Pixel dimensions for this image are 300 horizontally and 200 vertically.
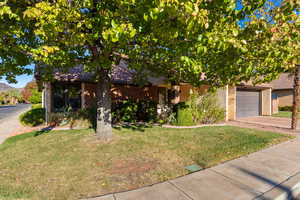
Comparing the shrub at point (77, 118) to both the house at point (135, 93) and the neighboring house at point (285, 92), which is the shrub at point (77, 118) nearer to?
the house at point (135, 93)

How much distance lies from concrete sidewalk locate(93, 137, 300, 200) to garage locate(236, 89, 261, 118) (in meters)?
9.52

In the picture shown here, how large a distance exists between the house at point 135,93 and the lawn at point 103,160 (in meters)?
3.99

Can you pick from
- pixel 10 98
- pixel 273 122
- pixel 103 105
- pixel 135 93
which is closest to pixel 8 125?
pixel 135 93

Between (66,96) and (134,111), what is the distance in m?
4.78

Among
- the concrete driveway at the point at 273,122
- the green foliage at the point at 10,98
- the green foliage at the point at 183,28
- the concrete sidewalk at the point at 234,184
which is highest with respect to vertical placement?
the green foliage at the point at 183,28

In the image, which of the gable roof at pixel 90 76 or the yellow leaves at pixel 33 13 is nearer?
the yellow leaves at pixel 33 13

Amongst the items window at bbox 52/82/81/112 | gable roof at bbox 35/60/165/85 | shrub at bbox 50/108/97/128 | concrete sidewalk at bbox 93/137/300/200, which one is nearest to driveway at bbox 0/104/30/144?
shrub at bbox 50/108/97/128

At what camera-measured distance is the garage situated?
13.2 m

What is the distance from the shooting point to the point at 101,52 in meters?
5.09

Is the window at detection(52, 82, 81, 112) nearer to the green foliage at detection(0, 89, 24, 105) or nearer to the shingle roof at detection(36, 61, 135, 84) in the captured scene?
→ the shingle roof at detection(36, 61, 135, 84)

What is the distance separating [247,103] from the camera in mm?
13875

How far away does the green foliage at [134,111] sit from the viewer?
10031 millimetres

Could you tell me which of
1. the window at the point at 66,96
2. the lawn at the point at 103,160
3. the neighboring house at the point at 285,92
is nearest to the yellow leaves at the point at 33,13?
the lawn at the point at 103,160

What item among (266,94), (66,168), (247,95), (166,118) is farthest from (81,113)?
(266,94)
